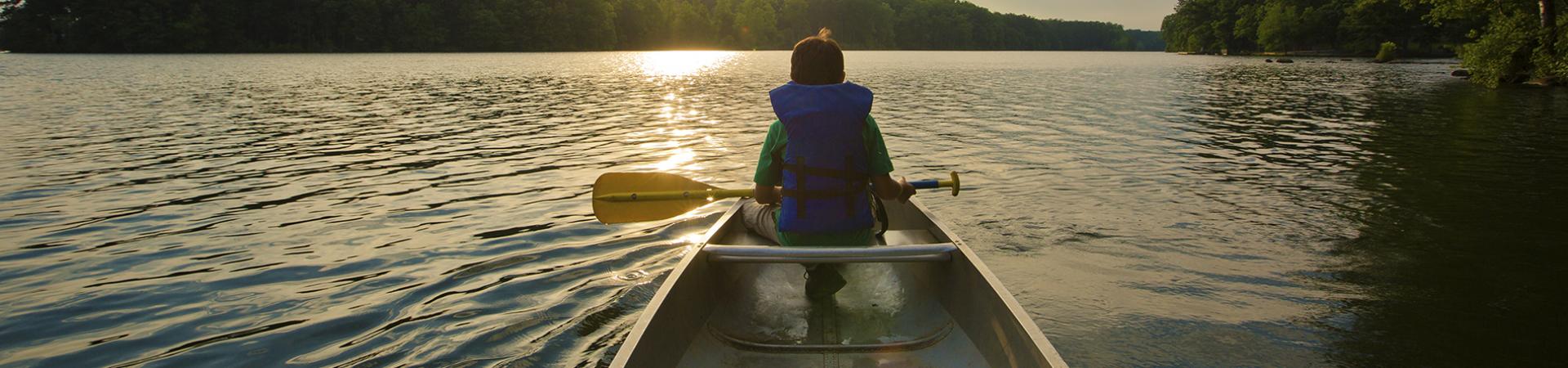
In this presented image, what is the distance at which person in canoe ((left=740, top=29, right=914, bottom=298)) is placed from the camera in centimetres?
469

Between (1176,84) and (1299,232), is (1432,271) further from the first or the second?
(1176,84)

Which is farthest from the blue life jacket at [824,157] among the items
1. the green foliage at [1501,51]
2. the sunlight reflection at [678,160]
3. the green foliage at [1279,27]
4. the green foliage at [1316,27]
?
the green foliage at [1279,27]

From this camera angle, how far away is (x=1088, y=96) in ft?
103

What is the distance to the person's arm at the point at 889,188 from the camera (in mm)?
5004

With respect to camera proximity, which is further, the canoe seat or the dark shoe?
the dark shoe

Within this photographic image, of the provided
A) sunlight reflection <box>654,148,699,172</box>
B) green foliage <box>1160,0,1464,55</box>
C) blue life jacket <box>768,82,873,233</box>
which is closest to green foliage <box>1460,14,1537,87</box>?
sunlight reflection <box>654,148,699,172</box>

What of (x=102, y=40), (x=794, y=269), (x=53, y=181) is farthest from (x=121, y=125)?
(x=102, y=40)

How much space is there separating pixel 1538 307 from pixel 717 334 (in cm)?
597

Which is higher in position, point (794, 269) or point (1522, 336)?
point (794, 269)

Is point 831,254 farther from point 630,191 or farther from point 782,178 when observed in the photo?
point 630,191

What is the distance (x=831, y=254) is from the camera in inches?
184

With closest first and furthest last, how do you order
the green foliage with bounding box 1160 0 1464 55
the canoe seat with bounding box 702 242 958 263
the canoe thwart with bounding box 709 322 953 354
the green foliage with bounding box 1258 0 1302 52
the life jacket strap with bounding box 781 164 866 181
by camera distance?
the canoe thwart with bounding box 709 322 953 354 < the canoe seat with bounding box 702 242 958 263 < the life jacket strap with bounding box 781 164 866 181 < the green foliage with bounding box 1160 0 1464 55 < the green foliage with bounding box 1258 0 1302 52

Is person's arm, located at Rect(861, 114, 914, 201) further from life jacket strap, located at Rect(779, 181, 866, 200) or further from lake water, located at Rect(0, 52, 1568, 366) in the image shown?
lake water, located at Rect(0, 52, 1568, 366)

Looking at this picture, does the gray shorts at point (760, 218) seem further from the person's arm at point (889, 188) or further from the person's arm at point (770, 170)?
the person's arm at point (889, 188)
